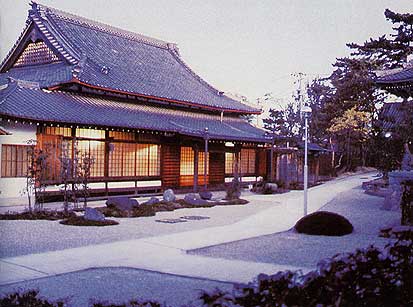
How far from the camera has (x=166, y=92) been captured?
→ 73.6 ft

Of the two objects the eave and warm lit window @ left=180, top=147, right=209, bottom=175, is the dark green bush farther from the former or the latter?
warm lit window @ left=180, top=147, right=209, bottom=175

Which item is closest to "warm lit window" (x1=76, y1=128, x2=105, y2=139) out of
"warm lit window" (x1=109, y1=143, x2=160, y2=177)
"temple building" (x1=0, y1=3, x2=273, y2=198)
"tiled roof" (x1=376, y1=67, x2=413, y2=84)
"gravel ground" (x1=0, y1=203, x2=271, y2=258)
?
"temple building" (x1=0, y1=3, x2=273, y2=198)

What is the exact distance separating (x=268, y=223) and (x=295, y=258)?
14.3ft

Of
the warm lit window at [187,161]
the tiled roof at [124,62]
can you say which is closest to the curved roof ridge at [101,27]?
the tiled roof at [124,62]

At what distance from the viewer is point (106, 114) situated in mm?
18094

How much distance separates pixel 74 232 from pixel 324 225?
17.3 feet

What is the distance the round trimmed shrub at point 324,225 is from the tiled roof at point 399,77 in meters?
4.44

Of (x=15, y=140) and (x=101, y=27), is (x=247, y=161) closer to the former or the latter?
(x=101, y=27)

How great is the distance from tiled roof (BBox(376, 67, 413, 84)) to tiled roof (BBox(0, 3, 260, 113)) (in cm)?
1043

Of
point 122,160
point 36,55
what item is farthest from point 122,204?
point 36,55

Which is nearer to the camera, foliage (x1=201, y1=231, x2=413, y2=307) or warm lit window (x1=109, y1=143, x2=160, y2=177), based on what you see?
foliage (x1=201, y1=231, x2=413, y2=307)

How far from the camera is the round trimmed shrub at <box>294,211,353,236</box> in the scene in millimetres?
10289

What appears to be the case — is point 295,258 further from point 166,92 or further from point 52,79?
point 166,92

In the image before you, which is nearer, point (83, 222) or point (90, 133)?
point (83, 222)
